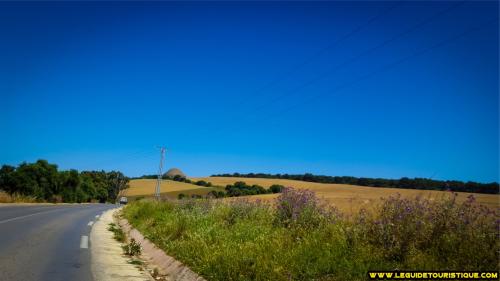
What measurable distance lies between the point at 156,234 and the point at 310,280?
8.23m

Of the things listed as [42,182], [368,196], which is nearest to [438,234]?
[368,196]

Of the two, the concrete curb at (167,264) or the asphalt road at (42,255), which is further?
the concrete curb at (167,264)

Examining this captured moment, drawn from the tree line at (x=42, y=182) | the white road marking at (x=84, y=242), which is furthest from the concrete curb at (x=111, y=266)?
the tree line at (x=42, y=182)

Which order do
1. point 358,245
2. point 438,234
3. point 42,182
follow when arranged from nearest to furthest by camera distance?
point 438,234 → point 358,245 → point 42,182

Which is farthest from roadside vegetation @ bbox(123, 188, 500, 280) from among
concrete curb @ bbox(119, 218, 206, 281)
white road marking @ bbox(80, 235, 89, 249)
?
white road marking @ bbox(80, 235, 89, 249)

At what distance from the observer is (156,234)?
13422 mm

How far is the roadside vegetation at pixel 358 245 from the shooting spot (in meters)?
6.16

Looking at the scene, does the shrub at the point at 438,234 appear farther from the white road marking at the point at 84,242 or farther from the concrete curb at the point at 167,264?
the white road marking at the point at 84,242

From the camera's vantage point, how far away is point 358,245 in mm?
7164

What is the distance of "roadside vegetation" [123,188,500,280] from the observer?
6.16 m

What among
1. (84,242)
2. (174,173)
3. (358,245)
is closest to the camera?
(358,245)

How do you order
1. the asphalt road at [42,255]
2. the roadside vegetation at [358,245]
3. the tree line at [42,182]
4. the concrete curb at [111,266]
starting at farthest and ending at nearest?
1. the tree line at [42,182]
2. the concrete curb at [111,266]
3. the asphalt road at [42,255]
4. the roadside vegetation at [358,245]

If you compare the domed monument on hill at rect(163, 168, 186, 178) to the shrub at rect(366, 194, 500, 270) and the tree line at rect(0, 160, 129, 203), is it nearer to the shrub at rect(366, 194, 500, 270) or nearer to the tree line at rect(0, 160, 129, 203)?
the tree line at rect(0, 160, 129, 203)

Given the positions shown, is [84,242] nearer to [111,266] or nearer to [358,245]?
[111,266]
